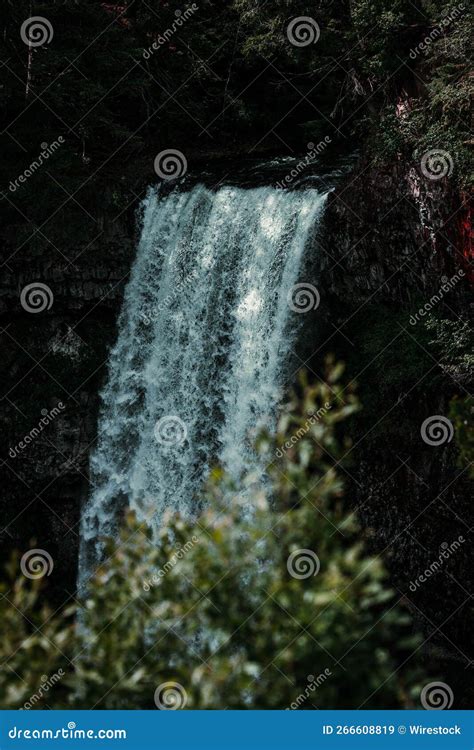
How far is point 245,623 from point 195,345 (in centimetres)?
1112

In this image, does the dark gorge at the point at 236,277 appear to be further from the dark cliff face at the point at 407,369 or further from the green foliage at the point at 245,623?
the green foliage at the point at 245,623

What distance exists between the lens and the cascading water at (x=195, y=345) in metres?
14.0

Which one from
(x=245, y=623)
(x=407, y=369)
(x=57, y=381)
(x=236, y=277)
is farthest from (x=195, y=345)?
(x=245, y=623)

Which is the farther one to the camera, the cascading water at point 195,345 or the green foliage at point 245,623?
the cascading water at point 195,345

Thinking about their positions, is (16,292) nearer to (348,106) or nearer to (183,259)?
(183,259)

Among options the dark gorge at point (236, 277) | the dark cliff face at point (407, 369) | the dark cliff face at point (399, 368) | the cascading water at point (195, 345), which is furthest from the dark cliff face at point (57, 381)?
the dark cliff face at point (407, 369)

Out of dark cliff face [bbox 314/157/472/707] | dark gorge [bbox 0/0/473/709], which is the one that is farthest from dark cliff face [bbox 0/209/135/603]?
dark cliff face [bbox 314/157/472/707]

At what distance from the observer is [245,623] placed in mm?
4156

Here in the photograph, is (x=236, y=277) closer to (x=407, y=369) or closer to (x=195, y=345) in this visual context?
(x=195, y=345)

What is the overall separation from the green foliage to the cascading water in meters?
9.03

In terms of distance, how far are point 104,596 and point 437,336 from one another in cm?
898

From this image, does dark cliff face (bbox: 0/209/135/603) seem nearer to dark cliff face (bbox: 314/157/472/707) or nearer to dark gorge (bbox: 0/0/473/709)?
dark gorge (bbox: 0/0/473/709)

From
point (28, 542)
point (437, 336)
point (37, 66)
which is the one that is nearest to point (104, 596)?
point (437, 336)

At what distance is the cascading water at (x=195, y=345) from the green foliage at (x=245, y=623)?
356 inches
